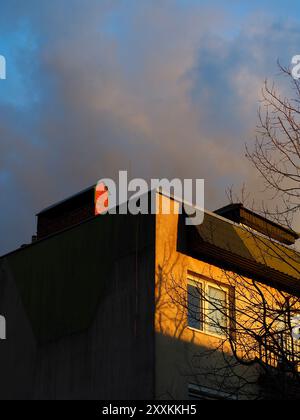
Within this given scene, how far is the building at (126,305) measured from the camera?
17.8m

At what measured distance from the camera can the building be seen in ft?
58.2

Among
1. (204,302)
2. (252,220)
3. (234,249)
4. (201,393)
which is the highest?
(252,220)

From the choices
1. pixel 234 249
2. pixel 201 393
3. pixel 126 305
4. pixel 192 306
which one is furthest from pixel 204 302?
pixel 201 393

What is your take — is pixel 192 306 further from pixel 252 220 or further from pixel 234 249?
pixel 252 220

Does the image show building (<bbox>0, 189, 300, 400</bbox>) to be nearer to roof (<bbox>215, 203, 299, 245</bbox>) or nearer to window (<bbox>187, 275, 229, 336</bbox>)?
window (<bbox>187, 275, 229, 336</bbox>)

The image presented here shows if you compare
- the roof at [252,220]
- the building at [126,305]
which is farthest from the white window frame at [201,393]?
the roof at [252,220]

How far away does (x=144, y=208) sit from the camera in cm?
1870

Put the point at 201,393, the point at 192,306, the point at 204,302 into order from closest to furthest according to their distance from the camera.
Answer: the point at 201,393
the point at 192,306
the point at 204,302

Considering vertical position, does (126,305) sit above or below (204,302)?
below

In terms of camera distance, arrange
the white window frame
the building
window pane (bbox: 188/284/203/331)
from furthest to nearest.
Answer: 1. window pane (bbox: 188/284/203/331)
2. the white window frame
3. the building

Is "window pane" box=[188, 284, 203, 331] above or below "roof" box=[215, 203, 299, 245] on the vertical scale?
below

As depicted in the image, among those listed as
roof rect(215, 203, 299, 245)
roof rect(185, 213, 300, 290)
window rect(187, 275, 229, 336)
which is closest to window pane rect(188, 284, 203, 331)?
window rect(187, 275, 229, 336)

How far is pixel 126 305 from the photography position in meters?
18.3

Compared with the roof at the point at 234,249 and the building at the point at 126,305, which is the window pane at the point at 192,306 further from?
the roof at the point at 234,249
